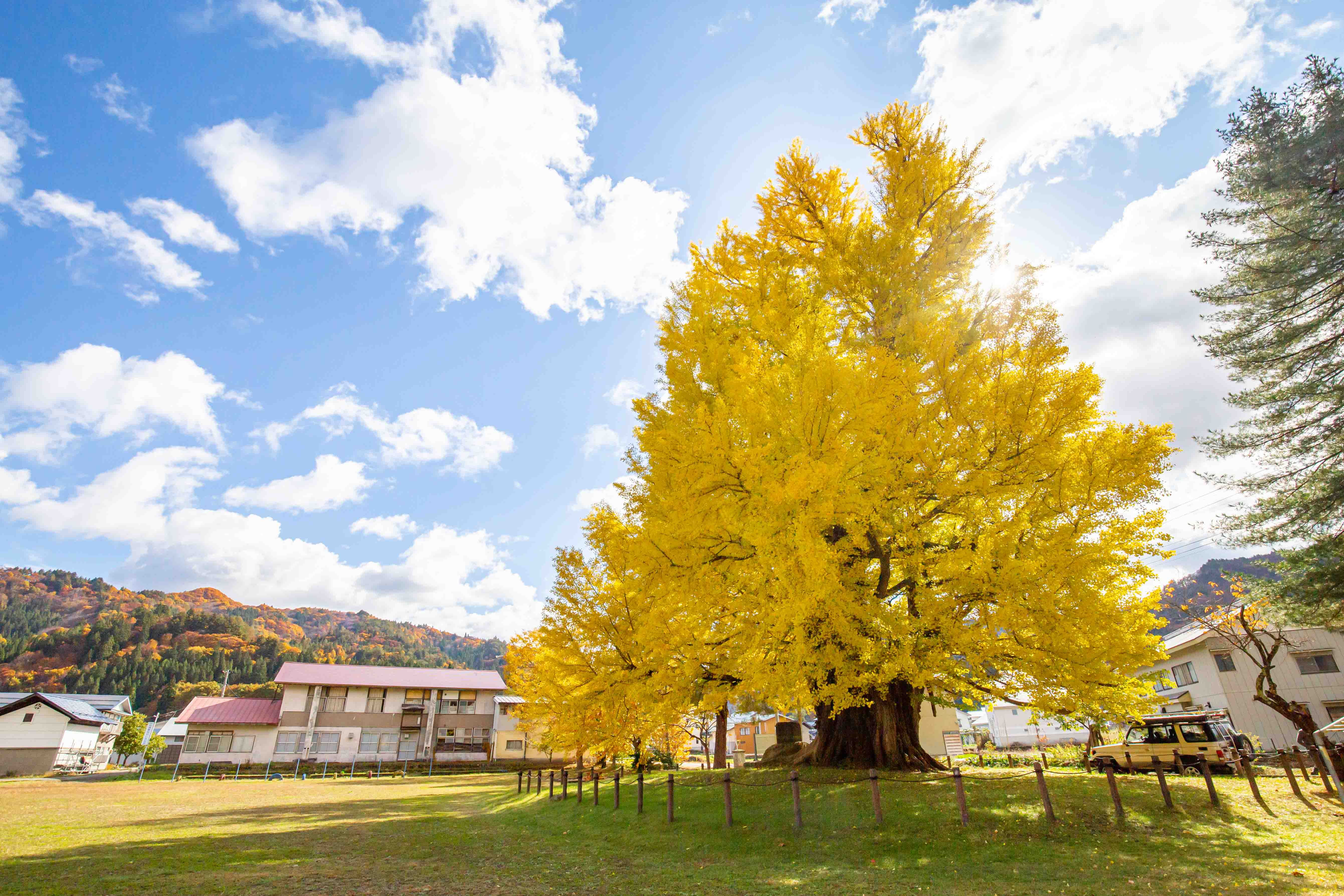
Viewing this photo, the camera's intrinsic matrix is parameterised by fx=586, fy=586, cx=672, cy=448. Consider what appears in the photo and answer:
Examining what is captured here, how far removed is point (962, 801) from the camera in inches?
320

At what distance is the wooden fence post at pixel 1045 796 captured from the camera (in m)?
8.05

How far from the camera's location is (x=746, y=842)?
348 inches

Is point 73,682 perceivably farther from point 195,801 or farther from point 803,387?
point 803,387

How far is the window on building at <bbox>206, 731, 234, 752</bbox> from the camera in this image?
3972cm

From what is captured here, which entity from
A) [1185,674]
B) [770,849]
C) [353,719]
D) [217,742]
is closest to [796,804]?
[770,849]

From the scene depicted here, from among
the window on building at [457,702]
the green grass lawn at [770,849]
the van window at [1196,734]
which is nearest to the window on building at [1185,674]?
the van window at [1196,734]

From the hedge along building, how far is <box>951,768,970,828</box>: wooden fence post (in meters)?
47.0

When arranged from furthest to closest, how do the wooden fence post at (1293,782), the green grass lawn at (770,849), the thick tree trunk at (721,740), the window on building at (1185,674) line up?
1. the window on building at (1185,674)
2. the thick tree trunk at (721,740)
3. the wooden fence post at (1293,782)
4. the green grass lawn at (770,849)

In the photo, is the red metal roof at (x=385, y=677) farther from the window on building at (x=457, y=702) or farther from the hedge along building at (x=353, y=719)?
the window on building at (x=457, y=702)

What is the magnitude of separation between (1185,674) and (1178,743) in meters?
21.5

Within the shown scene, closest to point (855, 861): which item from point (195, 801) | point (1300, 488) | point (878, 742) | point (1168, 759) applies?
point (878, 742)

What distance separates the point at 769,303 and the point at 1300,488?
14026 millimetres

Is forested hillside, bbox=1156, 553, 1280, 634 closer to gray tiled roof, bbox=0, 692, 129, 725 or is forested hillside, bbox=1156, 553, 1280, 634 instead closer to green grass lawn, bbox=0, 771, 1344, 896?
green grass lawn, bbox=0, 771, 1344, 896

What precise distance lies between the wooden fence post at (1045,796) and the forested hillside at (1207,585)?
262 cm
